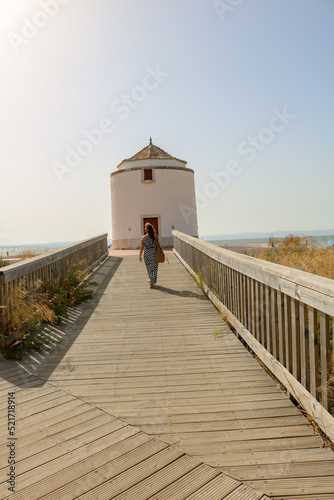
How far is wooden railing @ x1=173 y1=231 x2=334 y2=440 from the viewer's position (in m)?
2.91

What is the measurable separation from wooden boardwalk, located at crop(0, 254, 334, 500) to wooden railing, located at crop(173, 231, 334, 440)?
0.21m

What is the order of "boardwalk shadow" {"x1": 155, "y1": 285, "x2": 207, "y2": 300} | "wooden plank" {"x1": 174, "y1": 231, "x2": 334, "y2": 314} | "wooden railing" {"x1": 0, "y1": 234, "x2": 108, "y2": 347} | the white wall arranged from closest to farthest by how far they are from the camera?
1. "wooden plank" {"x1": 174, "y1": 231, "x2": 334, "y2": 314}
2. "wooden railing" {"x1": 0, "y1": 234, "x2": 108, "y2": 347}
3. "boardwalk shadow" {"x1": 155, "y1": 285, "x2": 207, "y2": 300}
4. the white wall

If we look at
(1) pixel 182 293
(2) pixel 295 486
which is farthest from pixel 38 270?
(2) pixel 295 486

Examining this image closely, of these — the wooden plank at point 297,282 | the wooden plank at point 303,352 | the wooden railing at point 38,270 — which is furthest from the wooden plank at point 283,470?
the wooden railing at point 38,270

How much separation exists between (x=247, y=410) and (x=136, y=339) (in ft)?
8.85

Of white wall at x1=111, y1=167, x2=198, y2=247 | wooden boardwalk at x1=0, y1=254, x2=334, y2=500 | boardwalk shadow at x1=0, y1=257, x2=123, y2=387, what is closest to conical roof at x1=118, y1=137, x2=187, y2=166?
white wall at x1=111, y1=167, x2=198, y2=247

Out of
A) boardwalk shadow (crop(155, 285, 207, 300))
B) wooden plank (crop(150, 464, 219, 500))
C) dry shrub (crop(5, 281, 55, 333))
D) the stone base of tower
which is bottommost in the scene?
wooden plank (crop(150, 464, 219, 500))

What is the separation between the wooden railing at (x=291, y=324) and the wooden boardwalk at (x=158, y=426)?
21cm

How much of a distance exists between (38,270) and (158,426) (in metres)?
4.79

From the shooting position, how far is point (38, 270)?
282 inches

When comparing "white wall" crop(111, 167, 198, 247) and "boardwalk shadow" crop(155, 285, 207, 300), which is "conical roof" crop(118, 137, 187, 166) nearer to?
"white wall" crop(111, 167, 198, 247)

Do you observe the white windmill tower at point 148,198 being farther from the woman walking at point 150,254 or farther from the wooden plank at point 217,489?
the wooden plank at point 217,489

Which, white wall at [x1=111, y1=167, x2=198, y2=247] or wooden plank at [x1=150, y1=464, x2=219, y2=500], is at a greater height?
white wall at [x1=111, y1=167, x2=198, y2=247]

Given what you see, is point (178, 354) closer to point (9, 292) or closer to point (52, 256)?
Result: point (9, 292)
